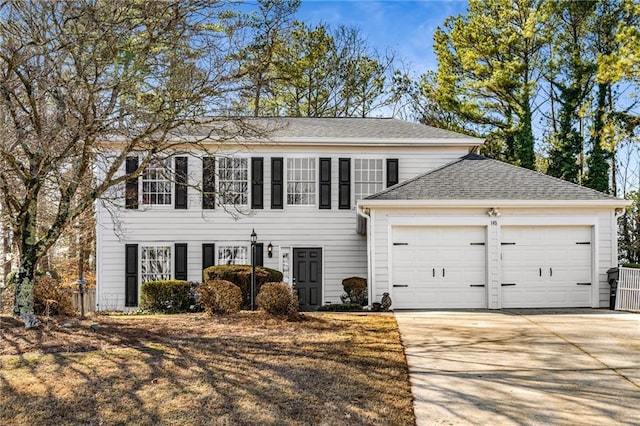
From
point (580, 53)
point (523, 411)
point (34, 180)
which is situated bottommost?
point (523, 411)

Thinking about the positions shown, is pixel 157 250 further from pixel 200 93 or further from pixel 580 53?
pixel 580 53

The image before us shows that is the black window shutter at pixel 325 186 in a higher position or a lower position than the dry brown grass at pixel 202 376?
higher

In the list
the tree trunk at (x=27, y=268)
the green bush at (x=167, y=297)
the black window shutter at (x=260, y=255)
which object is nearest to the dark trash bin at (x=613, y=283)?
the black window shutter at (x=260, y=255)

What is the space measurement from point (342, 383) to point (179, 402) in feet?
5.32

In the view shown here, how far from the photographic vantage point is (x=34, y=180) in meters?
8.19

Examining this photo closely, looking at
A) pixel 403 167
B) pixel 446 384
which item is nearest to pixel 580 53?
pixel 403 167

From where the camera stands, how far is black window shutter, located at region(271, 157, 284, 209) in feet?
49.0

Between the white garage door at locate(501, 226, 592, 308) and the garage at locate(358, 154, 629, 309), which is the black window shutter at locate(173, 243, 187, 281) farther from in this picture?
the white garage door at locate(501, 226, 592, 308)

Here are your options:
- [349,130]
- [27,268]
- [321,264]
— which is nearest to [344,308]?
[321,264]

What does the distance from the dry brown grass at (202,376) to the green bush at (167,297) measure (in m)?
4.23

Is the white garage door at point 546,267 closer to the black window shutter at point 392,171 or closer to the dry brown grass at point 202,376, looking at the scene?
the black window shutter at point 392,171

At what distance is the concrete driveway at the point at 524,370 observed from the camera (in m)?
4.73

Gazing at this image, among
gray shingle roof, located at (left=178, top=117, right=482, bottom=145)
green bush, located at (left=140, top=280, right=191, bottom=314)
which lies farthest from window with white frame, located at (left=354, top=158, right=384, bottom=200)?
green bush, located at (left=140, top=280, right=191, bottom=314)

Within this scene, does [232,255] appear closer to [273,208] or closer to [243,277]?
[273,208]
